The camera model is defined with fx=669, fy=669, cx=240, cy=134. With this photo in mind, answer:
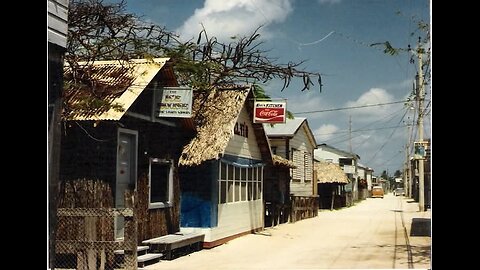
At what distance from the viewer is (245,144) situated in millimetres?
16312

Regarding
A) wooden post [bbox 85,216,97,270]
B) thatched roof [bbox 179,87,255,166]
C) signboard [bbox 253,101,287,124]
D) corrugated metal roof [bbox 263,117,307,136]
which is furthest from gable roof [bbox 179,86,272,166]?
wooden post [bbox 85,216,97,270]

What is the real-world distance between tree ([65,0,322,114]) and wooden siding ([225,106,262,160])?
199 centimetres

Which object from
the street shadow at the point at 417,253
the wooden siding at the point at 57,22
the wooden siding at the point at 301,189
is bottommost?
the street shadow at the point at 417,253

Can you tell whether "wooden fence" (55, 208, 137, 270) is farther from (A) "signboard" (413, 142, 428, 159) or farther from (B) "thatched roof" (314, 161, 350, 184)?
(A) "signboard" (413, 142, 428, 159)

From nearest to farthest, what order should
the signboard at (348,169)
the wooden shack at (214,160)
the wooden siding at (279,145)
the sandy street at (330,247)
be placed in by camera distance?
1. the sandy street at (330,247)
2. the wooden shack at (214,160)
3. the wooden siding at (279,145)
4. the signboard at (348,169)

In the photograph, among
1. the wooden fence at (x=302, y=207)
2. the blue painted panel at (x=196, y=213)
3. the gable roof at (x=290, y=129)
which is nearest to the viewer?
the gable roof at (x=290, y=129)

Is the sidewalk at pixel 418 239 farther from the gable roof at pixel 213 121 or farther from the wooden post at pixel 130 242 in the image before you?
the wooden post at pixel 130 242

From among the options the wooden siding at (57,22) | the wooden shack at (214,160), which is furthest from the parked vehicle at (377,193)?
the wooden siding at (57,22)

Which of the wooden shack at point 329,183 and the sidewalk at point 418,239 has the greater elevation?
the wooden shack at point 329,183

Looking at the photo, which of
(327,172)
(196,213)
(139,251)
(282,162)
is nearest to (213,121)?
(196,213)

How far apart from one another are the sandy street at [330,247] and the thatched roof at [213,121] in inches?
83.0

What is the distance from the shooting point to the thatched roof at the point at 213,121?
47.3 ft

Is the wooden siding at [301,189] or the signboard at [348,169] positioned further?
the signboard at [348,169]

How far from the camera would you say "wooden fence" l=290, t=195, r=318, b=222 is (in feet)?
53.2
